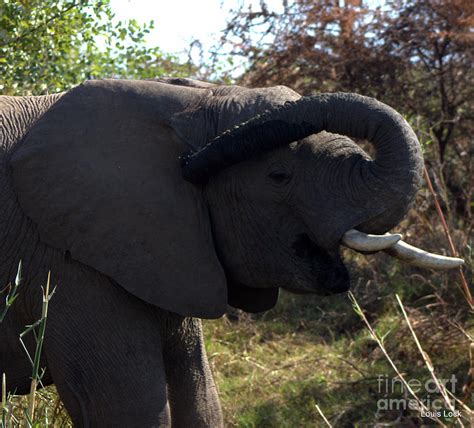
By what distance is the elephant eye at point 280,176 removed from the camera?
122 inches

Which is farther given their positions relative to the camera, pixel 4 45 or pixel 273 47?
pixel 273 47

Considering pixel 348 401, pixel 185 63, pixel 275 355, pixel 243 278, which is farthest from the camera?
pixel 185 63

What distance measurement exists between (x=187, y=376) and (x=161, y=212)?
28.4 inches

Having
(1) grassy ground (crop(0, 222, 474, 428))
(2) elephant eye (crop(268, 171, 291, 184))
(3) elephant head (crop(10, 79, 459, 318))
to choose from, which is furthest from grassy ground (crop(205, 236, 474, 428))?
(2) elephant eye (crop(268, 171, 291, 184))

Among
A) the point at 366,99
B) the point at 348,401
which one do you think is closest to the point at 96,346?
the point at 366,99

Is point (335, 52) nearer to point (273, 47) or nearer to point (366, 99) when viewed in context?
point (273, 47)

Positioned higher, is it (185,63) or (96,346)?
(185,63)

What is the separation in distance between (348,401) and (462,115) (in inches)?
140

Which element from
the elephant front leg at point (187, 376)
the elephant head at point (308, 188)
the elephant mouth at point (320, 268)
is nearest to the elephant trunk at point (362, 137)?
the elephant head at point (308, 188)

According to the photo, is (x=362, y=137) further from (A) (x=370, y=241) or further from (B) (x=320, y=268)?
(B) (x=320, y=268)

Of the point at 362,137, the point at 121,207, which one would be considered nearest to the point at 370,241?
the point at 362,137

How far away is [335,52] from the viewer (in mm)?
8039

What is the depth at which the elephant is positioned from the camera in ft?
9.80

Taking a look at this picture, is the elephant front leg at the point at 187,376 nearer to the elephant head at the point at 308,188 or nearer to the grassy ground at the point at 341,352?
the elephant head at the point at 308,188
